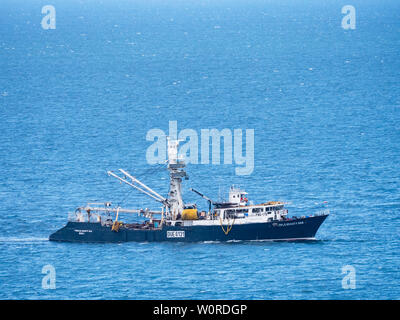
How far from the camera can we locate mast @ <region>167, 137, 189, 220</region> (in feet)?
561

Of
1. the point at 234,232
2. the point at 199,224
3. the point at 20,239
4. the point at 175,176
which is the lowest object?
the point at 20,239

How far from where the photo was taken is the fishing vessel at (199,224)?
554ft

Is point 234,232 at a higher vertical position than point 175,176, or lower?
lower

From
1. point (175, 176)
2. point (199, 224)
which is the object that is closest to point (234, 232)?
point (199, 224)

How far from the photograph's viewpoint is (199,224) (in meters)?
169

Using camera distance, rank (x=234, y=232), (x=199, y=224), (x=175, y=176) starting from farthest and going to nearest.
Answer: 1. (x=175, y=176)
2. (x=199, y=224)
3. (x=234, y=232)

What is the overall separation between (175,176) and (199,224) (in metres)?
8.51

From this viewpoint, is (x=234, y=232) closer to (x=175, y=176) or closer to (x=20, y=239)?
(x=175, y=176)

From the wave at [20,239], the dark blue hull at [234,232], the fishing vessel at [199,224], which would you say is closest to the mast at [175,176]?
the fishing vessel at [199,224]

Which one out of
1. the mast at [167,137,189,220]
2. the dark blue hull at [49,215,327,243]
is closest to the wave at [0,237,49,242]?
the dark blue hull at [49,215,327,243]

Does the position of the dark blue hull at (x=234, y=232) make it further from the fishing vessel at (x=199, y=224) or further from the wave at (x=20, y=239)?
the wave at (x=20, y=239)
